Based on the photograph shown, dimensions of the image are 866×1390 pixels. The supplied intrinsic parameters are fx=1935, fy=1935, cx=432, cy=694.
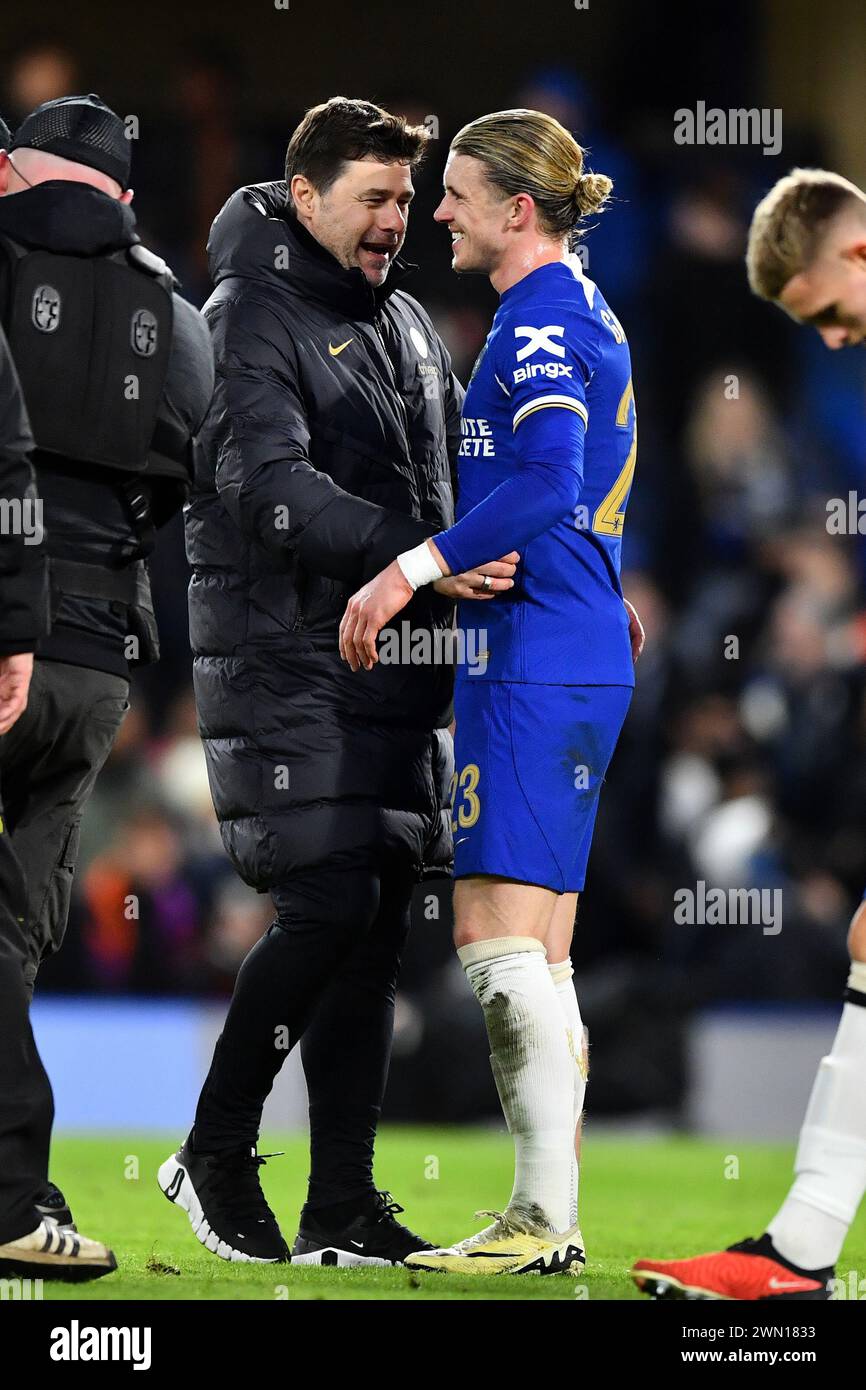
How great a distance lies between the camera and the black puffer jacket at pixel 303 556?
3875 mm

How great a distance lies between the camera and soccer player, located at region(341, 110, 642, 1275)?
11.8ft

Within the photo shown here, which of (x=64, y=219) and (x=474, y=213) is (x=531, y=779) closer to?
(x=474, y=213)

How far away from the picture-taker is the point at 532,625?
372cm

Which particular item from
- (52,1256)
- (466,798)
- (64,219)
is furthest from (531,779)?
(64,219)

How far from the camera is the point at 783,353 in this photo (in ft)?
33.6

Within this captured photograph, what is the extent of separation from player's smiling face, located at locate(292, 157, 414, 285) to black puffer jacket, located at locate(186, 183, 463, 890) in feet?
0.13

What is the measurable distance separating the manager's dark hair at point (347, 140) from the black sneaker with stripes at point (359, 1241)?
7.01 ft

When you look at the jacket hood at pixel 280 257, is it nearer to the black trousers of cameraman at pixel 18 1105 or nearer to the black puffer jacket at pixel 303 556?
the black puffer jacket at pixel 303 556

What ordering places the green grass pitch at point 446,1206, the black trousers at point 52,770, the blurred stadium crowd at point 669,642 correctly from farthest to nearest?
1. the blurred stadium crowd at point 669,642
2. the black trousers at point 52,770
3. the green grass pitch at point 446,1206

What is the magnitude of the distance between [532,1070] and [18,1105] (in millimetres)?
987

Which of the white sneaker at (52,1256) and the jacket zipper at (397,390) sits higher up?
the jacket zipper at (397,390)

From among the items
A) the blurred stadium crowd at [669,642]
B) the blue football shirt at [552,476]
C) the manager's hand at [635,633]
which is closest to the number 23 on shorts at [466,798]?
the blue football shirt at [552,476]

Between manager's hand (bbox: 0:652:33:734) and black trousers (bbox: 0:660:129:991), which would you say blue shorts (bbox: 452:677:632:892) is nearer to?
black trousers (bbox: 0:660:129:991)
